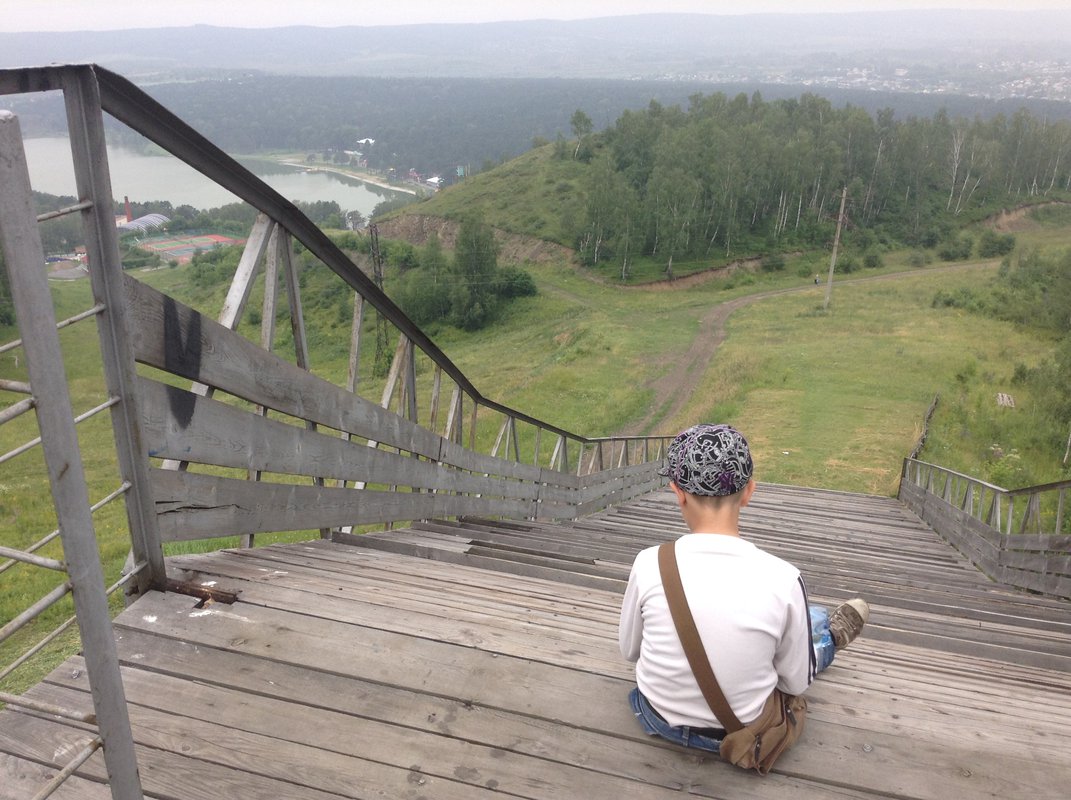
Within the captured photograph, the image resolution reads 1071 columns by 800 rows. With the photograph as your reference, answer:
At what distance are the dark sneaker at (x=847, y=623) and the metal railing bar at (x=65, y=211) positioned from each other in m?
2.73

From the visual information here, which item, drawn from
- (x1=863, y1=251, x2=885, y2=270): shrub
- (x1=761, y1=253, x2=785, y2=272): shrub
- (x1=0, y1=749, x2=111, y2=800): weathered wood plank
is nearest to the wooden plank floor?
(x1=0, y1=749, x2=111, y2=800): weathered wood plank

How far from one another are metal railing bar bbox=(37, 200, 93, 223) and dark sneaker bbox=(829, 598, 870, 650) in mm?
2728

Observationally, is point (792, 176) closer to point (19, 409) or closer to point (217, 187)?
point (217, 187)

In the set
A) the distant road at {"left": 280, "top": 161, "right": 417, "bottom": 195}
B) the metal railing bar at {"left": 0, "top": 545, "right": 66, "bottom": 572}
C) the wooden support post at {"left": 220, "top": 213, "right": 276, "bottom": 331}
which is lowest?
the distant road at {"left": 280, "top": 161, "right": 417, "bottom": 195}

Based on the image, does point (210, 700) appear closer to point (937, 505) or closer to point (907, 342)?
point (937, 505)

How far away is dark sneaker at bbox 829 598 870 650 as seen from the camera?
2.79 metres

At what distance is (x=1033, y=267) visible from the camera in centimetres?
4541

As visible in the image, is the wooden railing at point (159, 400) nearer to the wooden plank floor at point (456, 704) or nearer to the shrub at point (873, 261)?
the wooden plank floor at point (456, 704)

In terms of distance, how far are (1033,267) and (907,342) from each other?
75.8 feet

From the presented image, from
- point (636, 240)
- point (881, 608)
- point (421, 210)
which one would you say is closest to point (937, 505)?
point (881, 608)

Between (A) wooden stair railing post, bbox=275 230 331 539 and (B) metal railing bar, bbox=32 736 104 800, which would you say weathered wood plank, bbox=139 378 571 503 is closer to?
(A) wooden stair railing post, bbox=275 230 331 539

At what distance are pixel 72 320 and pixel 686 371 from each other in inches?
1160

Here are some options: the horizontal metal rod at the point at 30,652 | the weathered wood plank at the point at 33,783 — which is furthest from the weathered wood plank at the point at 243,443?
the weathered wood plank at the point at 33,783

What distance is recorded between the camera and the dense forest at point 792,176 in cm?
5919
